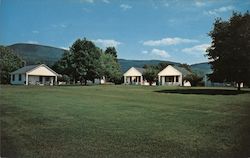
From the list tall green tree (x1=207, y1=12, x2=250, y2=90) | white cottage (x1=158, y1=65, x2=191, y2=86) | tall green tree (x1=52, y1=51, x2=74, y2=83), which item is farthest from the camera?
white cottage (x1=158, y1=65, x2=191, y2=86)

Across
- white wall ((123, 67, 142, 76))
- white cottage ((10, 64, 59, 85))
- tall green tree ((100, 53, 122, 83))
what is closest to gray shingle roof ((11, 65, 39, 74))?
white cottage ((10, 64, 59, 85))

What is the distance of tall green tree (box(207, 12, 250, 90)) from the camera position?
475 cm

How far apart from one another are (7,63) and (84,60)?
1163 mm

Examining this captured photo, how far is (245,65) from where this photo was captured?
474 cm

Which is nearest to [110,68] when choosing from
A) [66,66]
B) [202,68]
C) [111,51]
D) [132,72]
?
[111,51]

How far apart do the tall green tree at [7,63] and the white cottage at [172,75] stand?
2372 mm

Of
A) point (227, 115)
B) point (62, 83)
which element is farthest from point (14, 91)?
point (227, 115)

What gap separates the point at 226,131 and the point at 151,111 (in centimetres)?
102

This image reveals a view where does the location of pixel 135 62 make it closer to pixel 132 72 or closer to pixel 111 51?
pixel 111 51

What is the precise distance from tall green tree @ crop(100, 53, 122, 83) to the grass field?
25 centimetres

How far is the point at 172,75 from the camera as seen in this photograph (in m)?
5.90

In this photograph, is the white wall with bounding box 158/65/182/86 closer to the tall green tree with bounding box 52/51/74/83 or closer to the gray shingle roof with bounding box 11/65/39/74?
the tall green tree with bounding box 52/51/74/83

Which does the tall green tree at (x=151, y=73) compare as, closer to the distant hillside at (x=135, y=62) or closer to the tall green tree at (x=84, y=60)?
the distant hillside at (x=135, y=62)

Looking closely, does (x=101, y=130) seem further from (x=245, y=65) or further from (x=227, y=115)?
(x=245, y=65)
